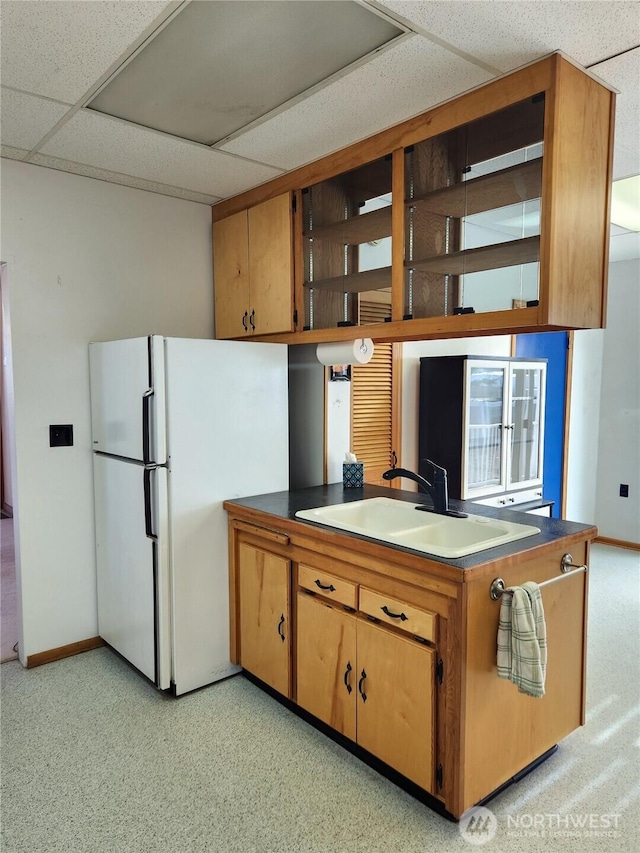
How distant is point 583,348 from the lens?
5.12 m

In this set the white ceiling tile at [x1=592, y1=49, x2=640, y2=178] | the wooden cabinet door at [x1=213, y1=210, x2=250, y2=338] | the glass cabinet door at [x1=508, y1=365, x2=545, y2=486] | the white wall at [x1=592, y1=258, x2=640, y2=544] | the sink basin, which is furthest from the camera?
the white wall at [x1=592, y1=258, x2=640, y2=544]

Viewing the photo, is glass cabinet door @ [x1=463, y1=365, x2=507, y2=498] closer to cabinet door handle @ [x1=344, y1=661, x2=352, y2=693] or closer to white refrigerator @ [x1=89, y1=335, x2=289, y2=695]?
white refrigerator @ [x1=89, y1=335, x2=289, y2=695]

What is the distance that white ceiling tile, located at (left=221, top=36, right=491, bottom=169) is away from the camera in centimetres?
188

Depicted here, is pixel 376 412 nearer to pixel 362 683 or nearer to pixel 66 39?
pixel 362 683

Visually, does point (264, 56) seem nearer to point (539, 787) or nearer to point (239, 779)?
point (239, 779)

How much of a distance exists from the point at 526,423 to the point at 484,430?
692 mm

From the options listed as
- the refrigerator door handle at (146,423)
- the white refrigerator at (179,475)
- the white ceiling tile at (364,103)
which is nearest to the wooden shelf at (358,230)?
the white ceiling tile at (364,103)

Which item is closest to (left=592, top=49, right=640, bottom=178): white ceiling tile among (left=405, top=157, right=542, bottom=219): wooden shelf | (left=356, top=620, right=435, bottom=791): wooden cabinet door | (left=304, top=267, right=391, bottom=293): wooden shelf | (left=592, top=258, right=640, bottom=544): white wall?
(left=405, top=157, right=542, bottom=219): wooden shelf

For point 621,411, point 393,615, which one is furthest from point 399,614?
point 621,411

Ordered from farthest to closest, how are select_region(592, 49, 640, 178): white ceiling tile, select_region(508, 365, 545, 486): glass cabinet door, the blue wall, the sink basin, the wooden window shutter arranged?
1. the blue wall
2. select_region(508, 365, 545, 486): glass cabinet door
3. the wooden window shutter
4. the sink basin
5. select_region(592, 49, 640, 178): white ceiling tile

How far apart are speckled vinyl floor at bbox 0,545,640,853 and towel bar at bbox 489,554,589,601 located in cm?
74

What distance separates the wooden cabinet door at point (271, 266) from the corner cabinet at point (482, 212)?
10.0 inches

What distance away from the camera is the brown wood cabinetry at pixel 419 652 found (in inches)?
71.5

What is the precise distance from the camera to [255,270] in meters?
3.08
